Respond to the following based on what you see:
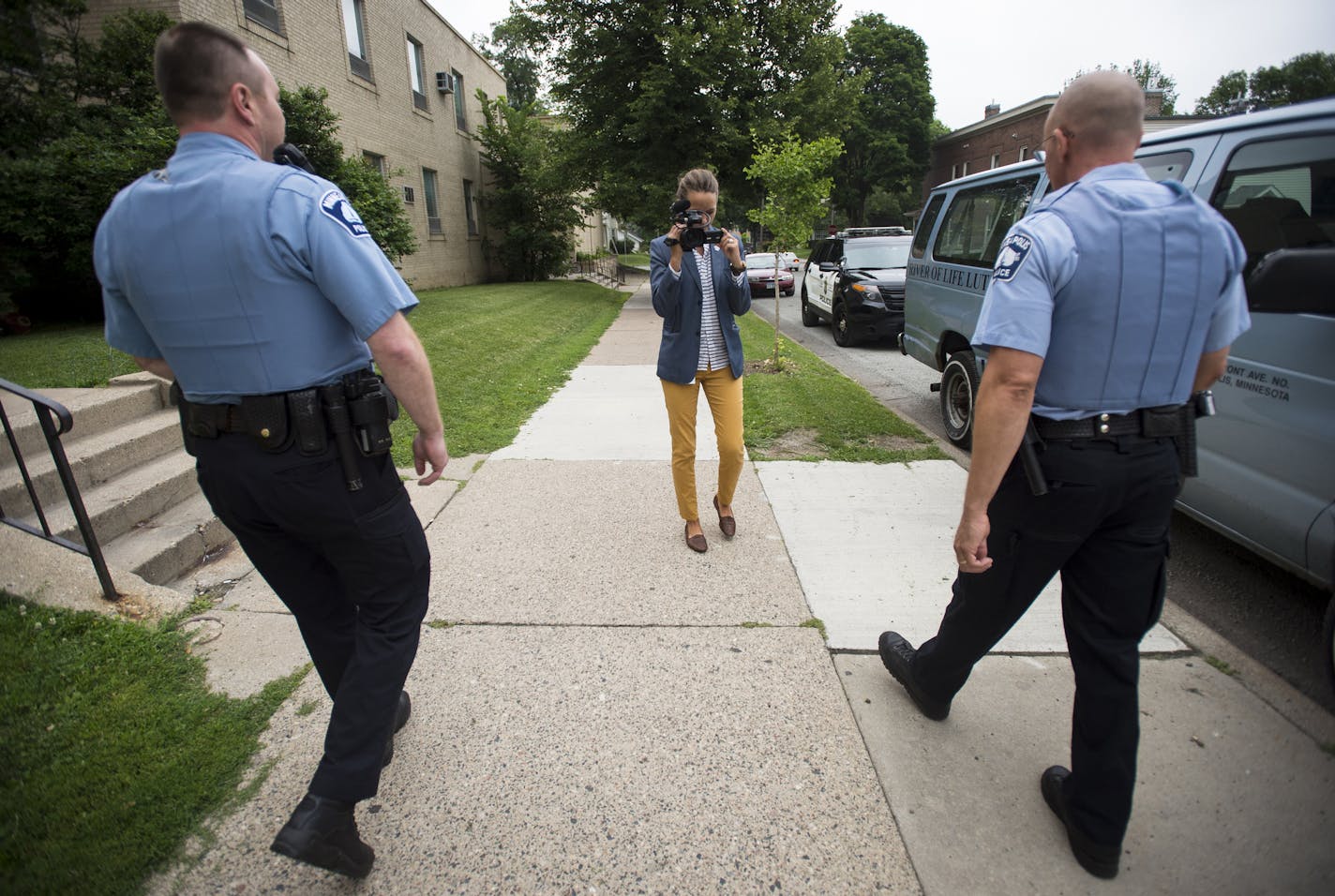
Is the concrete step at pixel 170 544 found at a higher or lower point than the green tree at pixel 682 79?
lower

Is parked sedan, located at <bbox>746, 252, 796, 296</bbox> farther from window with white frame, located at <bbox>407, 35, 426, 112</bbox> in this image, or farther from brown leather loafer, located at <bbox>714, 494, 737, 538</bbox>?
brown leather loafer, located at <bbox>714, 494, 737, 538</bbox>

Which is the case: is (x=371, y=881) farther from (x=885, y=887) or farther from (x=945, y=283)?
(x=945, y=283)

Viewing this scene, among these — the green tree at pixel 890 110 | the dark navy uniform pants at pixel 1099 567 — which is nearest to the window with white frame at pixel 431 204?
the dark navy uniform pants at pixel 1099 567

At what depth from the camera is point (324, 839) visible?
1779 millimetres

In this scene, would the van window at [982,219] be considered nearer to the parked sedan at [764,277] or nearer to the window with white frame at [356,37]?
the parked sedan at [764,277]

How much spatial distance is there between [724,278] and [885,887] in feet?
8.99

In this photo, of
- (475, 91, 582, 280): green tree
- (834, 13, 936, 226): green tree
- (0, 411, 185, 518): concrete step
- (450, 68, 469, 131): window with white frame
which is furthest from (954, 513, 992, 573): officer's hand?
(834, 13, 936, 226): green tree

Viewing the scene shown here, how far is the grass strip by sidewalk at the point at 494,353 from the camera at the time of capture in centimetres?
607

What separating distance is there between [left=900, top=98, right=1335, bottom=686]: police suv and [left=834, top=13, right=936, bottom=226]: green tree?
49294 mm

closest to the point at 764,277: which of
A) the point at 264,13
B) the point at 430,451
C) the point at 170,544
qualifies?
the point at 264,13

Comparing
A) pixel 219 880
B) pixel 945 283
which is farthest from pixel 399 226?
pixel 219 880

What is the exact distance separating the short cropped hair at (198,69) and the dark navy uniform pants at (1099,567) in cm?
220

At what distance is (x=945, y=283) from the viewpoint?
19.3 feet

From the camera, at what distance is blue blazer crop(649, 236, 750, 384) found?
3.53 meters
